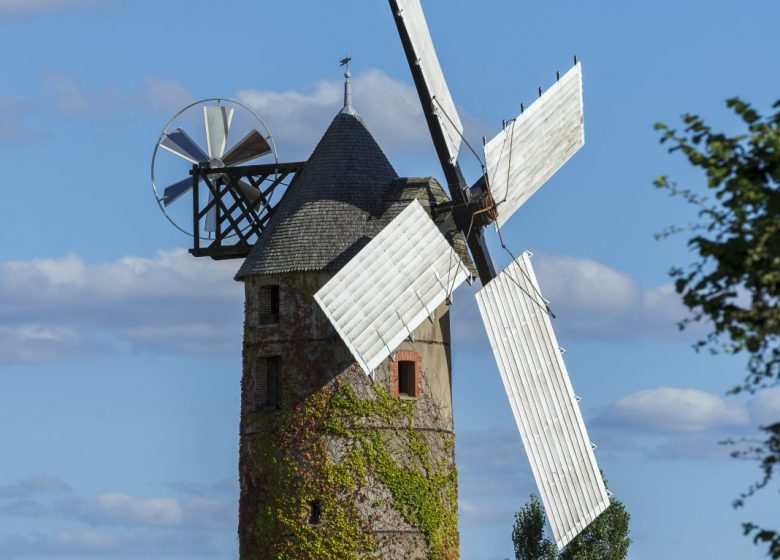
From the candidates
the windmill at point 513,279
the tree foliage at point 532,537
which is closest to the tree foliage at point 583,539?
the tree foliage at point 532,537

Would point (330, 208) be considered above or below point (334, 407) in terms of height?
above

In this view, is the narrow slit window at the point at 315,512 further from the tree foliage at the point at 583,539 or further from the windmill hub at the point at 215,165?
the tree foliage at the point at 583,539

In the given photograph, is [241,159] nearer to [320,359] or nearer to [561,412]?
[320,359]

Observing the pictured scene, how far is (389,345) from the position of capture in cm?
3494

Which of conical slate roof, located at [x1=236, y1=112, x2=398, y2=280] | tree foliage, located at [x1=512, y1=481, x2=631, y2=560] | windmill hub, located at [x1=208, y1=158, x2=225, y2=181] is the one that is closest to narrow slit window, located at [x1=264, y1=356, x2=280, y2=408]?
conical slate roof, located at [x1=236, y1=112, x2=398, y2=280]

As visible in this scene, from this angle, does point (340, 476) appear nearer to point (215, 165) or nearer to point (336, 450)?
point (336, 450)

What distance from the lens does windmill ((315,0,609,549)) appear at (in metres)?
35.9

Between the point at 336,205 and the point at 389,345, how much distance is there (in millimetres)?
4383

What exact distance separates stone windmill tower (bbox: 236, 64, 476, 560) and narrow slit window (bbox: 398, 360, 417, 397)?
22 millimetres

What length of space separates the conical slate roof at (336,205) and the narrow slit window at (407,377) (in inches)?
106

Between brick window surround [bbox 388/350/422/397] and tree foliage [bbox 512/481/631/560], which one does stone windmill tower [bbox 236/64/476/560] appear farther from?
tree foliage [bbox 512/481/631/560]

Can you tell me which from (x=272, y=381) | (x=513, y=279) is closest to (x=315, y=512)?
(x=272, y=381)

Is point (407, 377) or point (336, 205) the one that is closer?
point (407, 377)

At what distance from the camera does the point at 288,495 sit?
36312mm
